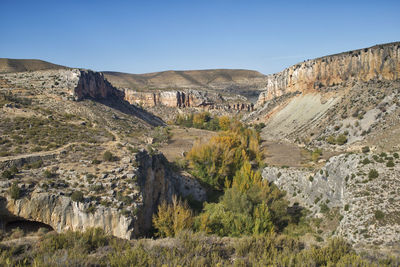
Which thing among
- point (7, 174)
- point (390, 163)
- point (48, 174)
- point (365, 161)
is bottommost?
point (48, 174)

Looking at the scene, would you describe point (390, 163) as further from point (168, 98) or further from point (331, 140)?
point (168, 98)

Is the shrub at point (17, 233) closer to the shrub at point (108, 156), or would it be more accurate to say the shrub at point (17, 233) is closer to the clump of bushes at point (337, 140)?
the shrub at point (108, 156)

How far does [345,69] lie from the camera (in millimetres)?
52531

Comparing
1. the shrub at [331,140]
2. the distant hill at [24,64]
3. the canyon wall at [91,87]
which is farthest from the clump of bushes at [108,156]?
the distant hill at [24,64]

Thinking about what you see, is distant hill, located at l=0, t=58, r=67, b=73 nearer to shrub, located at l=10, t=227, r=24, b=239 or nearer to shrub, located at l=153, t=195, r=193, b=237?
shrub, located at l=10, t=227, r=24, b=239

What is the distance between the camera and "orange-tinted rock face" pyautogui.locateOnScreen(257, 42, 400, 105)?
149ft

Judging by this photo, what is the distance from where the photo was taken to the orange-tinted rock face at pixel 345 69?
45562mm

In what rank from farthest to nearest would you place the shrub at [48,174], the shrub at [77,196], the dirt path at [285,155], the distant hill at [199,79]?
A: the distant hill at [199,79] → the dirt path at [285,155] → the shrub at [48,174] → the shrub at [77,196]

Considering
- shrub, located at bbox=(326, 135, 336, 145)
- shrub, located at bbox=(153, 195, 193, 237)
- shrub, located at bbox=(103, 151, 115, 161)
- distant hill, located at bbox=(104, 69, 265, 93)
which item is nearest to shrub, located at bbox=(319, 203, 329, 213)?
shrub, located at bbox=(153, 195, 193, 237)

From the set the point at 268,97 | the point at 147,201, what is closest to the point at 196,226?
the point at 147,201

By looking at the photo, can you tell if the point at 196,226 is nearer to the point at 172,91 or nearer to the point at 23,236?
the point at 23,236

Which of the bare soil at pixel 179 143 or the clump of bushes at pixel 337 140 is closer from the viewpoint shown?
the clump of bushes at pixel 337 140

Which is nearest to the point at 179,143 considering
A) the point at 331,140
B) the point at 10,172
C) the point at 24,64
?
the point at 331,140

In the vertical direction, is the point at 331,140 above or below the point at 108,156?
above
